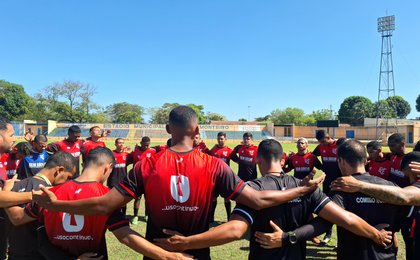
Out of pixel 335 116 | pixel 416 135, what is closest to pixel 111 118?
pixel 335 116

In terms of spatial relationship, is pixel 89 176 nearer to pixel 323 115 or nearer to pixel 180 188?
pixel 180 188

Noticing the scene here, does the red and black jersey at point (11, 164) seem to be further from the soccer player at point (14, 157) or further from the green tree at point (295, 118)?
the green tree at point (295, 118)

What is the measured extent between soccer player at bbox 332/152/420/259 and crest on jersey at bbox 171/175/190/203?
1406mm

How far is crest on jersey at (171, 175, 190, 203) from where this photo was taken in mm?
2596

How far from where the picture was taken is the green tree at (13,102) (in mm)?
84250

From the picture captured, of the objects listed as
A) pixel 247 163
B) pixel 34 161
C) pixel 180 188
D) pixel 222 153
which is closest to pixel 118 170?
pixel 34 161

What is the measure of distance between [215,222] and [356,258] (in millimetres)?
5730

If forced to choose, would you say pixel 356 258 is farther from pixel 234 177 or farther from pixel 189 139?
pixel 189 139

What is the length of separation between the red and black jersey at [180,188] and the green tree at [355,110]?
9786 cm

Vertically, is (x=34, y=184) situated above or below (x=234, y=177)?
below

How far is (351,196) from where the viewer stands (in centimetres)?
317

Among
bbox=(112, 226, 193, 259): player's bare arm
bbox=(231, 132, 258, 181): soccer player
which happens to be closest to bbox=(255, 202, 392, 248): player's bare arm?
bbox=(112, 226, 193, 259): player's bare arm

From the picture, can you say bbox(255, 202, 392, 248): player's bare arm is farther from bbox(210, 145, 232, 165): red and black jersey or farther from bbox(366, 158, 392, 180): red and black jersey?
bbox(210, 145, 232, 165): red and black jersey

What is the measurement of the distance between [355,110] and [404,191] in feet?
343
